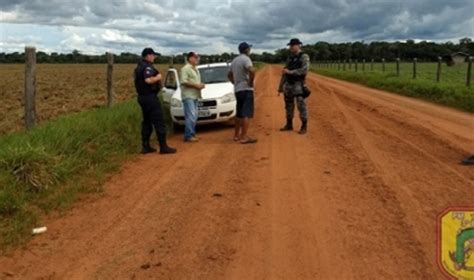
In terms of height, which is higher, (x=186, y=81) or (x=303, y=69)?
(x=303, y=69)

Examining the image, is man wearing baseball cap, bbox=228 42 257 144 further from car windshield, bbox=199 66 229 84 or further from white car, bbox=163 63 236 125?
car windshield, bbox=199 66 229 84

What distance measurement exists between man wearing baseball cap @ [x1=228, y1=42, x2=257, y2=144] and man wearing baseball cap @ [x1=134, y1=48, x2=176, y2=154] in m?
1.48

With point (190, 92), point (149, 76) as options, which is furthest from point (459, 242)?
point (190, 92)

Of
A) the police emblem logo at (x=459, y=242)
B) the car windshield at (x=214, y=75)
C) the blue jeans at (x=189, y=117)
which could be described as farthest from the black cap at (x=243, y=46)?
the police emblem logo at (x=459, y=242)

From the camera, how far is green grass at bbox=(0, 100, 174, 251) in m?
5.69

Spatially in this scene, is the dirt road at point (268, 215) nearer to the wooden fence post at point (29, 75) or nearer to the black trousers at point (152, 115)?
the black trousers at point (152, 115)

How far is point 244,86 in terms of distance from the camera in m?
9.97

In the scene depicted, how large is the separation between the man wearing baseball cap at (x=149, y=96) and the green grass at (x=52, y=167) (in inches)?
21.2

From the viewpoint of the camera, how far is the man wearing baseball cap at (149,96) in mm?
9070

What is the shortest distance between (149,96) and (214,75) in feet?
13.4

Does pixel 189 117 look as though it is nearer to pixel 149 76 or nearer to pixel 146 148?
pixel 146 148

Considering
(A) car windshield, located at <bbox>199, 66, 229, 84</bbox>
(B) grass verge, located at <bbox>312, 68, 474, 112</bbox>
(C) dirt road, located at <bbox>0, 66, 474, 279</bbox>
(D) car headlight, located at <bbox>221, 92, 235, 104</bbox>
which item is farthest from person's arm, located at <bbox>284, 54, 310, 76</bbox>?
(B) grass verge, located at <bbox>312, 68, 474, 112</bbox>

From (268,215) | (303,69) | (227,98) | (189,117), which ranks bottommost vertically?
(268,215)

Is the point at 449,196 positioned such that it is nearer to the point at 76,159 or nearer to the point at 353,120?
the point at 76,159
